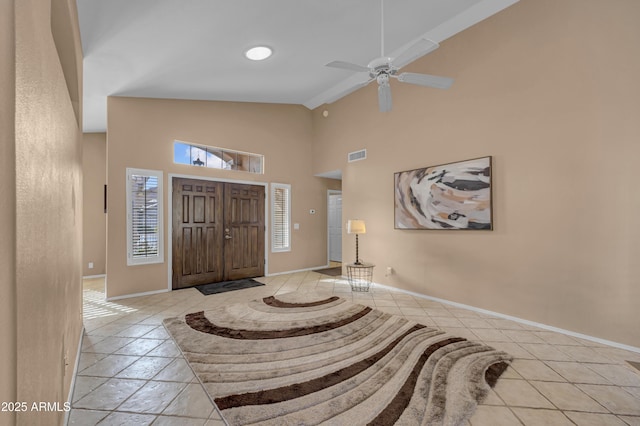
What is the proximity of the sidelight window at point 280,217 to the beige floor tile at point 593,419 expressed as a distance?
16.8 ft

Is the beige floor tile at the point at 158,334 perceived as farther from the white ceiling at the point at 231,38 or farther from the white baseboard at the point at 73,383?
the white ceiling at the point at 231,38

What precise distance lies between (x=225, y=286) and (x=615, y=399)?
502cm

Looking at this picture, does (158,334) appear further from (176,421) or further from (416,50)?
(416,50)

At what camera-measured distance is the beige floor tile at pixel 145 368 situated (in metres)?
2.28

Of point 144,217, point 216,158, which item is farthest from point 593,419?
point 216,158

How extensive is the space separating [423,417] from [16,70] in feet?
8.40

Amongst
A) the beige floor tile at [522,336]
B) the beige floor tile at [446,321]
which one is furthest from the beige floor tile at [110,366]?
the beige floor tile at [522,336]

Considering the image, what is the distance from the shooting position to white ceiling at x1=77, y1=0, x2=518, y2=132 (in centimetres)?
271

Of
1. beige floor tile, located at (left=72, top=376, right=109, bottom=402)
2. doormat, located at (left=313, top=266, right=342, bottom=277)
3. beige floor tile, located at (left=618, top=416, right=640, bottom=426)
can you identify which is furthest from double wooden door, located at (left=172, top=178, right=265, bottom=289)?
beige floor tile, located at (left=618, top=416, right=640, bottom=426)

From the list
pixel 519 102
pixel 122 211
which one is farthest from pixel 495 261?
pixel 122 211

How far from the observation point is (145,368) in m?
2.38

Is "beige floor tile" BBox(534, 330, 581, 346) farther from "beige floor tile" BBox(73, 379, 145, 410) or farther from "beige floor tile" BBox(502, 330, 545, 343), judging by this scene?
"beige floor tile" BBox(73, 379, 145, 410)

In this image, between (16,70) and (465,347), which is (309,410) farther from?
(16,70)

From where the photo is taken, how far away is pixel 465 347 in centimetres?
270
